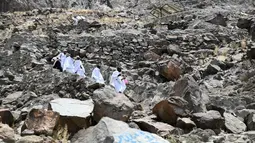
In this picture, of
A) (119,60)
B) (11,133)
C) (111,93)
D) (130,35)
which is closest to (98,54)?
(119,60)

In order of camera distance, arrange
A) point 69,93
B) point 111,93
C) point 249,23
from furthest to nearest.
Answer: point 249,23 < point 69,93 < point 111,93

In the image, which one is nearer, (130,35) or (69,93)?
(69,93)

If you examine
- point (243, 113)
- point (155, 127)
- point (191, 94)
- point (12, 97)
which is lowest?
point (12, 97)

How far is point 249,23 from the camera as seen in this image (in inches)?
551

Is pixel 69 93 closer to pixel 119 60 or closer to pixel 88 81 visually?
pixel 88 81

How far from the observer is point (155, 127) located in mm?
5574

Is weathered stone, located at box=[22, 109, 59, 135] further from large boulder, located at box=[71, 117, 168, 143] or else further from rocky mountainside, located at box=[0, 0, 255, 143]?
large boulder, located at box=[71, 117, 168, 143]

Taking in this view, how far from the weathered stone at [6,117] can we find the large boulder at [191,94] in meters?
2.42

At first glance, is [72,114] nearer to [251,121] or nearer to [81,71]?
[251,121]

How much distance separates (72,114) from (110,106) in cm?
50

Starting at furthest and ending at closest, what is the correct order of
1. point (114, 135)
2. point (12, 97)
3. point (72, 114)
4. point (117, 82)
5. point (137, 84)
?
point (137, 84) < point (117, 82) < point (12, 97) < point (72, 114) < point (114, 135)

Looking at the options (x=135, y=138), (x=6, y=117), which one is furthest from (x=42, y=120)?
(x=135, y=138)

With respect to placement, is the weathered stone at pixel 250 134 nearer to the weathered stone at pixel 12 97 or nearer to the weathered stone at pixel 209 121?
the weathered stone at pixel 209 121

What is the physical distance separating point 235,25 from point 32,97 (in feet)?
29.1
